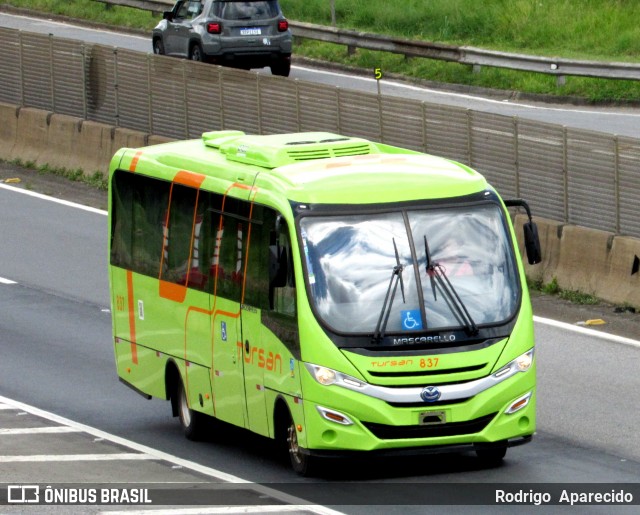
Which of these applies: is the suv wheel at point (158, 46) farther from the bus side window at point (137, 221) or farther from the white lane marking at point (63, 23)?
the bus side window at point (137, 221)

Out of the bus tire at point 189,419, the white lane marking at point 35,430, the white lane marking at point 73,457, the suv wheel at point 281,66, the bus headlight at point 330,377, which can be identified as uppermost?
the bus headlight at point 330,377

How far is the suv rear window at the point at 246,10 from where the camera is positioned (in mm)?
37656

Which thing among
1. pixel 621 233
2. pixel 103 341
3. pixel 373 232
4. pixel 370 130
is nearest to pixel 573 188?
pixel 621 233

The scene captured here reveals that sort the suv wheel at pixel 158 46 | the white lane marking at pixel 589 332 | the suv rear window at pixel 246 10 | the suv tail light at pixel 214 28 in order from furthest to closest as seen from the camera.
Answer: the suv wheel at pixel 158 46
the suv rear window at pixel 246 10
the suv tail light at pixel 214 28
the white lane marking at pixel 589 332

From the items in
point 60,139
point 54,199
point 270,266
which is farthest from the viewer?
point 60,139

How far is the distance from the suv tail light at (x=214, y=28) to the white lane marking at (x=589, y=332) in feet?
60.4

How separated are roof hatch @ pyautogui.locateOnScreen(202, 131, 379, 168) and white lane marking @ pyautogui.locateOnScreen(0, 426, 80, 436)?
9.27 feet

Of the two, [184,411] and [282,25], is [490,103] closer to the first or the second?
[282,25]

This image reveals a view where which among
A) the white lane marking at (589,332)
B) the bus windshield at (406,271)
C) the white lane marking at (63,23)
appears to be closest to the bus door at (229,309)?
the bus windshield at (406,271)

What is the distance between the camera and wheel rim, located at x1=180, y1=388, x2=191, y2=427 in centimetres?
1537

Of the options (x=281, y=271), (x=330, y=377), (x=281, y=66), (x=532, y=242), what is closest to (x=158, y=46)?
(x=281, y=66)

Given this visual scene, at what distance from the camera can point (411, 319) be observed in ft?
42.8

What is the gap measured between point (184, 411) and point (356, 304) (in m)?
2.97

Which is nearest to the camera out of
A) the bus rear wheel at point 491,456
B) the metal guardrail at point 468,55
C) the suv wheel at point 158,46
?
the bus rear wheel at point 491,456
